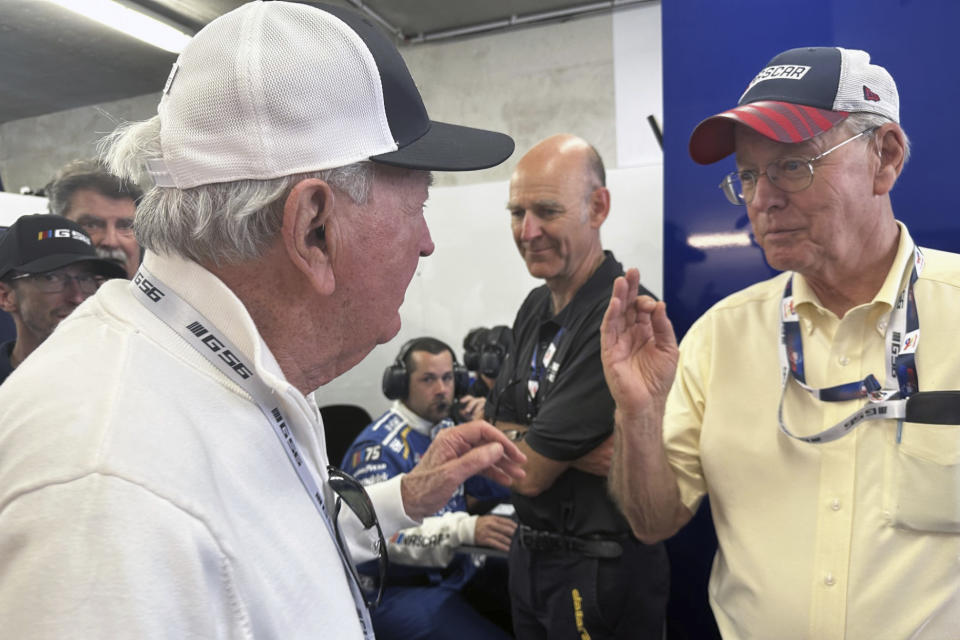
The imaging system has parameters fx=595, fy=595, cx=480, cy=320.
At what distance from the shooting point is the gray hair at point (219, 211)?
72cm

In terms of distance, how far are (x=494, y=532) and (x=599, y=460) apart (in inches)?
37.7

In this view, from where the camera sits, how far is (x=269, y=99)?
0.70m

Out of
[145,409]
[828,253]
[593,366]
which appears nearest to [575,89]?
[593,366]

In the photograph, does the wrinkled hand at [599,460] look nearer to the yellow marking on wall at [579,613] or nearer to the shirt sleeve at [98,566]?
the yellow marking on wall at [579,613]

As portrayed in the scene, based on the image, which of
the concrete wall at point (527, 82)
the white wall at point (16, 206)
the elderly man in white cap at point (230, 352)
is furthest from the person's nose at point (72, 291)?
the concrete wall at point (527, 82)

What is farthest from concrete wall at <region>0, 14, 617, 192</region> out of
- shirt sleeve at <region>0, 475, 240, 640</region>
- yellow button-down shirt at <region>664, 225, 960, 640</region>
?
shirt sleeve at <region>0, 475, 240, 640</region>

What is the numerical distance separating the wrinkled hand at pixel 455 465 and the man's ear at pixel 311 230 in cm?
64

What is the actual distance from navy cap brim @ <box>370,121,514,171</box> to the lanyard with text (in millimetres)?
1093

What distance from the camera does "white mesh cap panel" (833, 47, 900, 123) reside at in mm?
1246

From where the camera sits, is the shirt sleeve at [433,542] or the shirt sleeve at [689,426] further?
the shirt sleeve at [433,542]

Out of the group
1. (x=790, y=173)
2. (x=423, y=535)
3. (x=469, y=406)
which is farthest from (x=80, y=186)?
(x=790, y=173)

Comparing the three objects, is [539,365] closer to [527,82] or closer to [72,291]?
[72,291]

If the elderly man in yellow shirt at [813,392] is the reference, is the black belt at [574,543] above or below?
below

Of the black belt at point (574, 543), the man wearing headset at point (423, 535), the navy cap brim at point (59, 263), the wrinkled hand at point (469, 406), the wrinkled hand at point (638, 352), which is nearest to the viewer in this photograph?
the wrinkled hand at point (638, 352)
